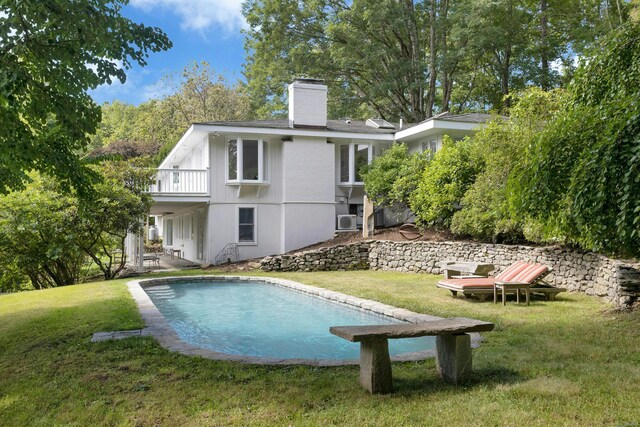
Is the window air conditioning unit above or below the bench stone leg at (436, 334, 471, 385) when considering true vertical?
above

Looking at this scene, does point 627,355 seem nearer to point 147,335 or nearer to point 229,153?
point 147,335

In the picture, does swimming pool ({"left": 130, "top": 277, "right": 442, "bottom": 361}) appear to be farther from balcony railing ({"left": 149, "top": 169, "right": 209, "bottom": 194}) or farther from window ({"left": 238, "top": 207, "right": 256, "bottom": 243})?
balcony railing ({"left": 149, "top": 169, "right": 209, "bottom": 194})

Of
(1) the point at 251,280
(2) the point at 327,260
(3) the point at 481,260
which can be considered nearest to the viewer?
(3) the point at 481,260

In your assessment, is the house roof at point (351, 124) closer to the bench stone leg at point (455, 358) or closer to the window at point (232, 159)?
the window at point (232, 159)

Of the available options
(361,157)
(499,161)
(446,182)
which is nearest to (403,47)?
(361,157)

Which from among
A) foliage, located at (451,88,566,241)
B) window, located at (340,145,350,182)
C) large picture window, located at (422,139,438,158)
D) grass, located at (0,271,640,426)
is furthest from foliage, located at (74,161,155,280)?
large picture window, located at (422,139,438,158)

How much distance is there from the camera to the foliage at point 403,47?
29594 mm

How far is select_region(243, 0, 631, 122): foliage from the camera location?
29.6 m

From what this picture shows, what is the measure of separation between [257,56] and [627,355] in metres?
30.1

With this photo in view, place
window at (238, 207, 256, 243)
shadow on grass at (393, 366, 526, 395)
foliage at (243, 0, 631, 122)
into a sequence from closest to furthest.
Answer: shadow on grass at (393, 366, 526, 395), window at (238, 207, 256, 243), foliage at (243, 0, 631, 122)

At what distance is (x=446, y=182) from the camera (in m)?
17.5

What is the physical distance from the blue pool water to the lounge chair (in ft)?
7.59

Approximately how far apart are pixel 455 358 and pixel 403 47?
30.1m

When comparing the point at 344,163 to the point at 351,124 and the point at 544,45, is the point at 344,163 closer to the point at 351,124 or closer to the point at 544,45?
the point at 351,124
